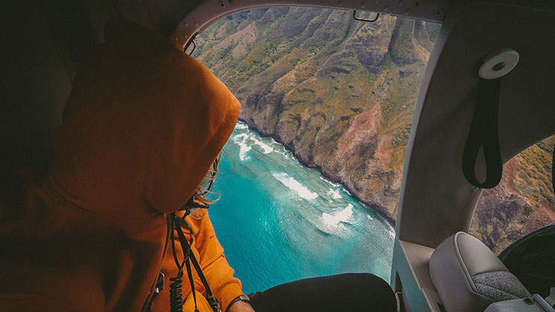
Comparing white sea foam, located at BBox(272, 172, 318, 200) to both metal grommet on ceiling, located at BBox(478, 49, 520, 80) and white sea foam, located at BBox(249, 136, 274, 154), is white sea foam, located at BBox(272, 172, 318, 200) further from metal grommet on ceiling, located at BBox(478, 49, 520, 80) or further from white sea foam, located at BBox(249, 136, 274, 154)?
metal grommet on ceiling, located at BBox(478, 49, 520, 80)

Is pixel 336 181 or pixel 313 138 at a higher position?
pixel 313 138

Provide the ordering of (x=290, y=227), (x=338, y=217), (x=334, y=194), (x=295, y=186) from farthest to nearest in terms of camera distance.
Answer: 1. (x=295, y=186)
2. (x=334, y=194)
3. (x=338, y=217)
4. (x=290, y=227)

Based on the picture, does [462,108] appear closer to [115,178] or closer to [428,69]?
[428,69]

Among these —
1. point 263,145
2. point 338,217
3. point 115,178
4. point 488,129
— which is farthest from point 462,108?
point 263,145

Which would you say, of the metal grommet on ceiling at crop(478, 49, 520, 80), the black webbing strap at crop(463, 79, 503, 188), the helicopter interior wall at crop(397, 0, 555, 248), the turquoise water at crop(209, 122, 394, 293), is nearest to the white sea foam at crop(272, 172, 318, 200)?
the turquoise water at crop(209, 122, 394, 293)

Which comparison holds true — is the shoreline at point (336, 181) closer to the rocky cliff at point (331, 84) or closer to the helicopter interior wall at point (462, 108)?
the rocky cliff at point (331, 84)

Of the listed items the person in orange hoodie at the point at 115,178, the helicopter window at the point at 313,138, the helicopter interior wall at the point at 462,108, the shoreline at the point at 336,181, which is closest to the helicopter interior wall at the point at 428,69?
the helicopter interior wall at the point at 462,108

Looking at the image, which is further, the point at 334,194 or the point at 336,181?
the point at 336,181
